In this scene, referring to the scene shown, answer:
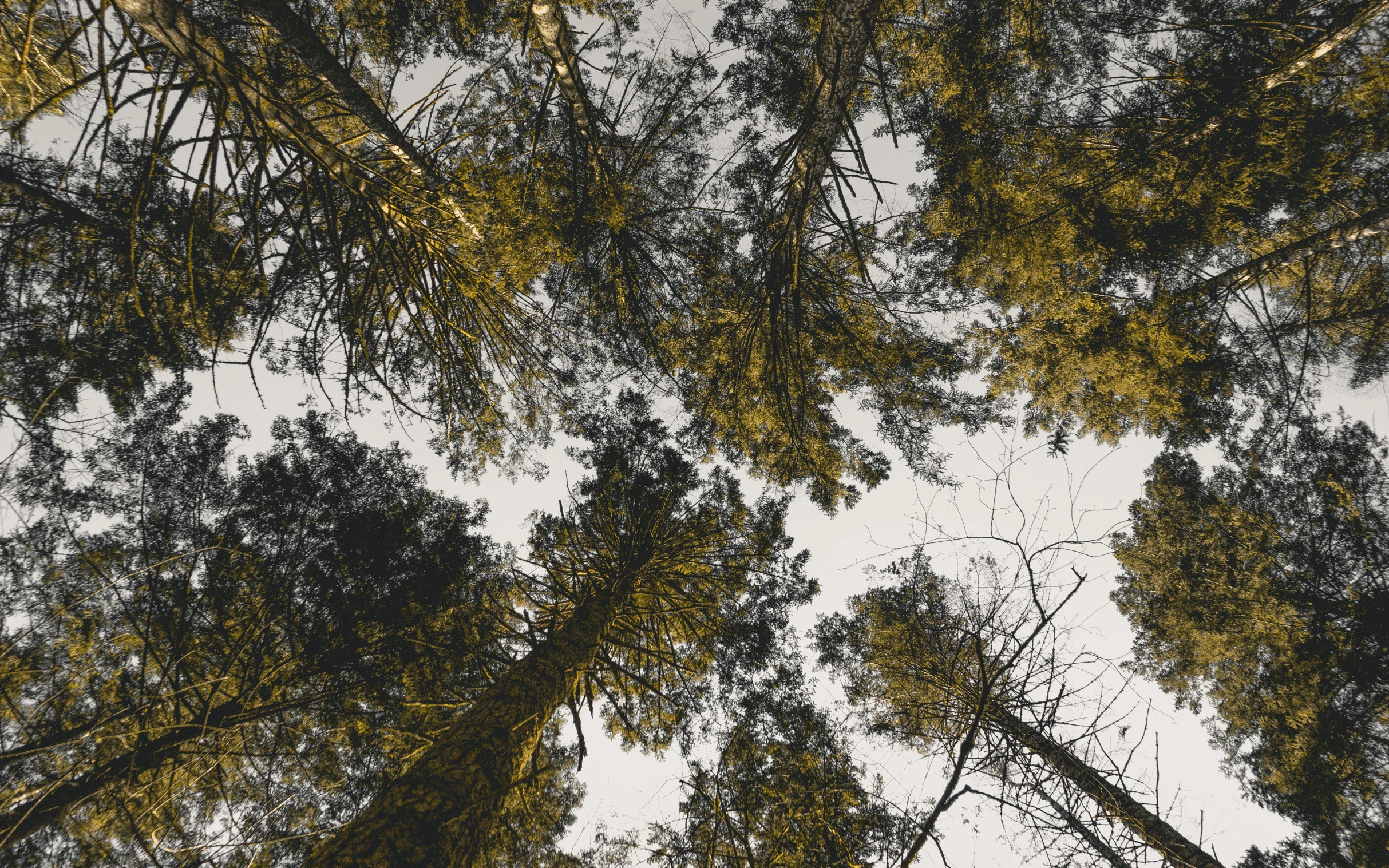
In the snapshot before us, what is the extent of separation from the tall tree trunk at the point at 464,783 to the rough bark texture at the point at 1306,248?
543 centimetres

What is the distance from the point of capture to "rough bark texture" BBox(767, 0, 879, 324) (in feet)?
6.26

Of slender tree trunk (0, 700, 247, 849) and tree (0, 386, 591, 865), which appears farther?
tree (0, 386, 591, 865)

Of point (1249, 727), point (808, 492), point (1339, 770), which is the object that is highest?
point (1249, 727)

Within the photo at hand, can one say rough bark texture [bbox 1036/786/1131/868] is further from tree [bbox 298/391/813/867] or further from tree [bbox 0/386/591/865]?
tree [bbox 0/386/591/865]

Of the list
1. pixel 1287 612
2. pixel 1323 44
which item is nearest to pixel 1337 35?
pixel 1323 44

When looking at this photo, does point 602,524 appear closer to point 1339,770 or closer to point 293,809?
point 293,809

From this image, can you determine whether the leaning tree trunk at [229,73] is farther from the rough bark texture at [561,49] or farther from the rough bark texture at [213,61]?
the rough bark texture at [561,49]

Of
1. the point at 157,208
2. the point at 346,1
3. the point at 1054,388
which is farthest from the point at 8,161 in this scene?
the point at 1054,388

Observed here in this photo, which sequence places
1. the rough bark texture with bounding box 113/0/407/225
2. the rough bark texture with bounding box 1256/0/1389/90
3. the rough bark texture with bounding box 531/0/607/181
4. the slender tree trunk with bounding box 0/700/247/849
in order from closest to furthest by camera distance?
1. the rough bark texture with bounding box 113/0/407/225
2. the slender tree trunk with bounding box 0/700/247/849
3. the rough bark texture with bounding box 531/0/607/181
4. the rough bark texture with bounding box 1256/0/1389/90

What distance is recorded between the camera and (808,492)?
684 centimetres

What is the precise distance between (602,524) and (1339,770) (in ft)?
35.1

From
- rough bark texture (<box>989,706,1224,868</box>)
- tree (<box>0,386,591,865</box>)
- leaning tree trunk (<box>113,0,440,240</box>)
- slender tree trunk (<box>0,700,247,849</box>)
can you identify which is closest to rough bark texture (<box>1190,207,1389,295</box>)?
rough bark texture (<box>989,706,1224,868</box>)

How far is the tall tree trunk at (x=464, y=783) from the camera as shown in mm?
1538

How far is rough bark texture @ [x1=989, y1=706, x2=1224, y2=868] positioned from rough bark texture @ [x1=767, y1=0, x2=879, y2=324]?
1.99m
